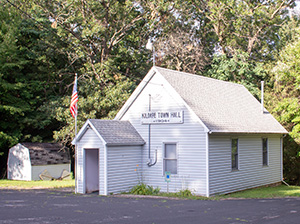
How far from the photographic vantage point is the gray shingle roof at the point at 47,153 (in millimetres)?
30031

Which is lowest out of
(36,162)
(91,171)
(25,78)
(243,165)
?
(36,162)

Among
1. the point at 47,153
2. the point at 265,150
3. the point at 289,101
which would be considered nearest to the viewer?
the point at 265,150

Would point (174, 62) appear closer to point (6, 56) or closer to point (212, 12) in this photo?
point (212, 12)

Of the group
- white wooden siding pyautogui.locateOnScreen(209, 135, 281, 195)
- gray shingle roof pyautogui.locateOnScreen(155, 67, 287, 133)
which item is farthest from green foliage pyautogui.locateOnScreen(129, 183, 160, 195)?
gray shingle roof pyautogui.locateOnScreen(155, 67, 287, 133)

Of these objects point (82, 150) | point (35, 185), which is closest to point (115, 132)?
point (82, 150)

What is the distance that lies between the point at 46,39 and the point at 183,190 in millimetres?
20025

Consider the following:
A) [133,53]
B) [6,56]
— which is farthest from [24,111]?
[133,53]

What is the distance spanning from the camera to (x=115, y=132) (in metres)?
20.7

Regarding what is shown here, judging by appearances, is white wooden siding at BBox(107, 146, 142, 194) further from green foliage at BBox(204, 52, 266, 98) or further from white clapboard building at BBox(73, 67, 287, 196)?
Result: green foliage at BBox(204, 52, 266, 98)

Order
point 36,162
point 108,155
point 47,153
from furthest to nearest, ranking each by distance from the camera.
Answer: point 47,153
point 36,162
point 108,155

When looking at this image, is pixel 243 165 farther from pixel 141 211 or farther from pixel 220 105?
pixel 141 211

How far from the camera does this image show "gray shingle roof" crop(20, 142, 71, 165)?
30031 mm

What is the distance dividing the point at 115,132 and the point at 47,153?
1207 centimetres

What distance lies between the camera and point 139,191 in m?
20.5
